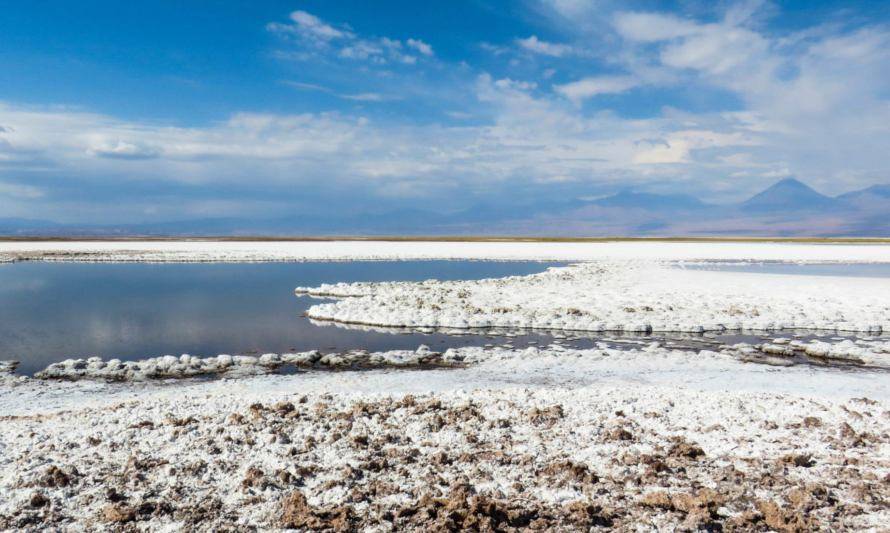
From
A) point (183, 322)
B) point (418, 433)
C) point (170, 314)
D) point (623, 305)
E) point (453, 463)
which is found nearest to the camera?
point (453, 463)

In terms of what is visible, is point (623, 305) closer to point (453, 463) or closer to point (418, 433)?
point (418, 433)

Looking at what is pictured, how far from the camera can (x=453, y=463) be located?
625cm

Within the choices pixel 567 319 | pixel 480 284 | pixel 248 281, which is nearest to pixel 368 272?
pixel 248 281

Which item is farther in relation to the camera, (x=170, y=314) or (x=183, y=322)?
(x=170, y=314)

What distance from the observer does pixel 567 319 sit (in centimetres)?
1545

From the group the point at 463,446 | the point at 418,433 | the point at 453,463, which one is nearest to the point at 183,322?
the point at 418,433

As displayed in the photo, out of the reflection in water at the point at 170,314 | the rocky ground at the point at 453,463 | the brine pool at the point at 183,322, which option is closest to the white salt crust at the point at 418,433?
the rocky ground at the point at 453,463

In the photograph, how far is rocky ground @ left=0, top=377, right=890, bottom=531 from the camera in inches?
204

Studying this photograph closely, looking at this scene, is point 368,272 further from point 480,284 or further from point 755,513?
point 755,513

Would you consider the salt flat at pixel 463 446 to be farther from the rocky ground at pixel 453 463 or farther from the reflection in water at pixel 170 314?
the reflection in water at pixel 170 314

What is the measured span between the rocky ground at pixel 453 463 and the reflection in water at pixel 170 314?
5150mm

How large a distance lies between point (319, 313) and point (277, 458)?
11002 mm

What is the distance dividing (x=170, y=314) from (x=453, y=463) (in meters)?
14.1

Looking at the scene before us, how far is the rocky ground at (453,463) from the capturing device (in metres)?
5.19
